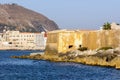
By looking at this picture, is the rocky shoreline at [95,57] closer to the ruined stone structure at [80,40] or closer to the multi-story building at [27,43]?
the ruined stone structure at [80,40]

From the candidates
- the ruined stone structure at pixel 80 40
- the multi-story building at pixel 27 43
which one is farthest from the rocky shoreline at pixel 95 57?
the multi-story building at pixel 27 43

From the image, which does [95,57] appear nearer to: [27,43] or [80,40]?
[80,40]

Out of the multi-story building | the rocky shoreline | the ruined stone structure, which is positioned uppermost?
the multi-story building

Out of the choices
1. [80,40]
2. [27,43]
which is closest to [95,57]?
[80,40]

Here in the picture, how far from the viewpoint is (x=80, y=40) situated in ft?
242

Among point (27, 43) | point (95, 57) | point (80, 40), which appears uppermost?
point (27, 43)

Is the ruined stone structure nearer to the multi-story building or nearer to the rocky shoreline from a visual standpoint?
the rocky shoreline

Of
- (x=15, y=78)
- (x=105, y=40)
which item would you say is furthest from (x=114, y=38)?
(x=15, y=78)

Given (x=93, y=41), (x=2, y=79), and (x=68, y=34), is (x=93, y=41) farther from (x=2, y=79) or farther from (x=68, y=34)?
(x=2, y=79)

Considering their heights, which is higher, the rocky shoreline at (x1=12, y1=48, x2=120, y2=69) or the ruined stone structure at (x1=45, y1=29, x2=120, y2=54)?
the ruined stone structure at (x1=45, y1=29, x2=120, y2=54)

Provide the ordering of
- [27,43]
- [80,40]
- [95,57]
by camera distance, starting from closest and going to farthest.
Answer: [95,57], [80,40], [27,43]

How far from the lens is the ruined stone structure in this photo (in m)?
64.2

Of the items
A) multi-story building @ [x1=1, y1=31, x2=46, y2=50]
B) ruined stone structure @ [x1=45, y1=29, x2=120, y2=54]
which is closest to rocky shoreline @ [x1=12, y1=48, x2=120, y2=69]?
ruined stone structure @ [x1=45, y1=29, x2=120, y2=54]

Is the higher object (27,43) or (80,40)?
(27,43)
